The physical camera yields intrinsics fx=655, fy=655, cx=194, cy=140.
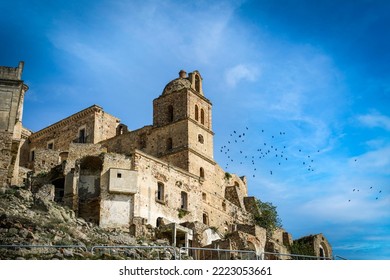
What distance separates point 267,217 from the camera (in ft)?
136

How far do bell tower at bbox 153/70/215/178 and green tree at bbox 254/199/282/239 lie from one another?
4.96 m

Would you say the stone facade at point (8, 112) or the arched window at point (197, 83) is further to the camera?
the arched window at point (197, 83)

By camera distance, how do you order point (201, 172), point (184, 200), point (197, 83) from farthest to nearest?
1. point (197, 83)
2. point (201, 172)
3. point (184, 200)

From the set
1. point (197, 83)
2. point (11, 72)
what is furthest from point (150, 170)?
point (197, 83)

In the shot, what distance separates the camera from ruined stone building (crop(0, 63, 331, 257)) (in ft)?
95.1

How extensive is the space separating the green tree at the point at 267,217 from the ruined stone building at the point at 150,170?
0.53m

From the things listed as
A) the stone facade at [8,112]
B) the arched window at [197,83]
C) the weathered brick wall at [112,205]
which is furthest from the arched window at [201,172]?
the stone facade at [8,112]

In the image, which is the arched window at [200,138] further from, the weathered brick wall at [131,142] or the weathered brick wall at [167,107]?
the weathered brick wall at [131,142]

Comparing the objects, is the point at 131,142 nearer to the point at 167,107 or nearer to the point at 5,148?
the point at 167,107

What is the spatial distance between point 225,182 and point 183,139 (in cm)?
669

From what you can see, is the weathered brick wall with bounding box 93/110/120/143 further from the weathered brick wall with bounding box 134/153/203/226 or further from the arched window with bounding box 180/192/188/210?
the arched window with bounding box 180/192/188/210

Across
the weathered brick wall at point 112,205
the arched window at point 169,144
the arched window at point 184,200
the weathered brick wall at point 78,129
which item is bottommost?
the weathered brick wall at point 112,205

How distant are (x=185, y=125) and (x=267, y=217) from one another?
27.6 ft

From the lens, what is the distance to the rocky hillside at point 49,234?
1753 centimetres
